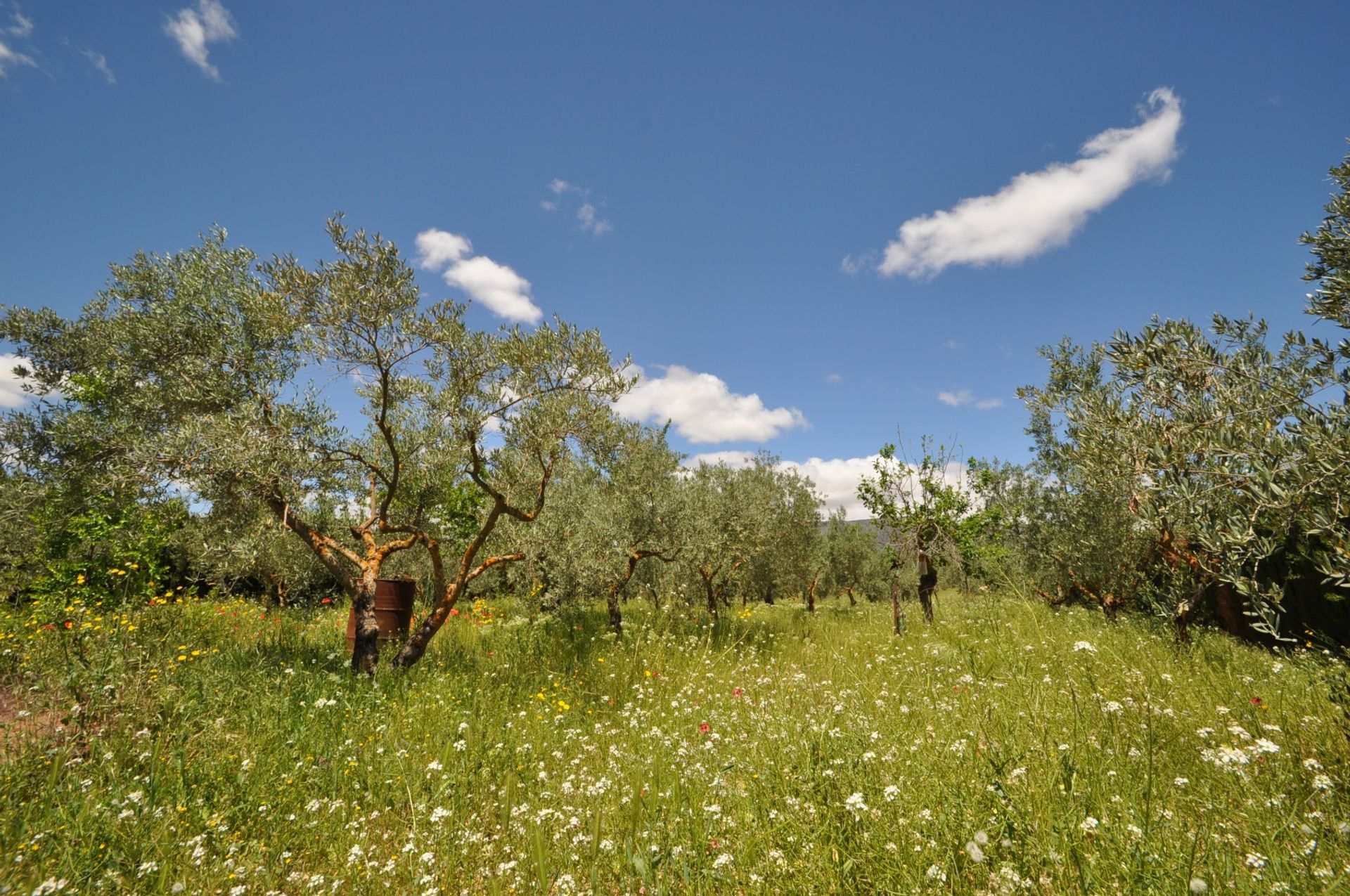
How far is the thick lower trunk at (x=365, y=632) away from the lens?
28.9ft

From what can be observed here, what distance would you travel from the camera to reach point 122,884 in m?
3.66

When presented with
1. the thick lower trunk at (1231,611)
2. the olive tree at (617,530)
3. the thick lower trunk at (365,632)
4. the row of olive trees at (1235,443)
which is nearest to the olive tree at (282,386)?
the thick lower trunk at (365,632)

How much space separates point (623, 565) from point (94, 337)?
1165 centimetres

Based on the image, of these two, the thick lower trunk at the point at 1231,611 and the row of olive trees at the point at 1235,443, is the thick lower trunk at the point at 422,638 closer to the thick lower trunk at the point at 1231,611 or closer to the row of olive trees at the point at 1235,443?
the row of olive trees at the point at 1235,443

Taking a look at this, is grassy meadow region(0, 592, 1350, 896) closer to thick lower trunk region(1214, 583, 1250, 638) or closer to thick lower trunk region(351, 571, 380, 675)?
thick lower trunk region(351, 571, 380, 675)

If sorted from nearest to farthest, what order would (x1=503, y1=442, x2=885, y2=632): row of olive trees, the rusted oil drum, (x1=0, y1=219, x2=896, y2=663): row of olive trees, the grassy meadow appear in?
the grassy meadow < (x1=0, y1=219, x2=896, y2=663): row of olive trees < the rusted oil drum < (x1=503, y1=442, x2=885, y2=632): row of olive trees

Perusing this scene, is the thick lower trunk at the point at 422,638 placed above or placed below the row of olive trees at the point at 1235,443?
below

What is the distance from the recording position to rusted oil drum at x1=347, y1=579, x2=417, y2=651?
10797 millimetres

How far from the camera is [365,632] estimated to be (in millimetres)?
8914

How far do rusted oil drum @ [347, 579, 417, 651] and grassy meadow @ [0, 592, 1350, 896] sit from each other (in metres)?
1.74

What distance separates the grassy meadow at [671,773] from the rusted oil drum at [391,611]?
1.74 meters

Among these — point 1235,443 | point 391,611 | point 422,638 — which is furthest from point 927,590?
point 391,611

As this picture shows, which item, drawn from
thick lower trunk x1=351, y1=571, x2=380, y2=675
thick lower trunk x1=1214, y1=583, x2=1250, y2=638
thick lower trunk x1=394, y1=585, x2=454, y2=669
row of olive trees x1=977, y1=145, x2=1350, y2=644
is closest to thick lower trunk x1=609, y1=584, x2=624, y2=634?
thick lower trunk x1=394, y1=585, x2=454, y2=669

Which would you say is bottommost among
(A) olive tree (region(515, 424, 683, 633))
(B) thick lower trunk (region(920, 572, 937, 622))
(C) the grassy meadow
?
(C) the grassy meadow
